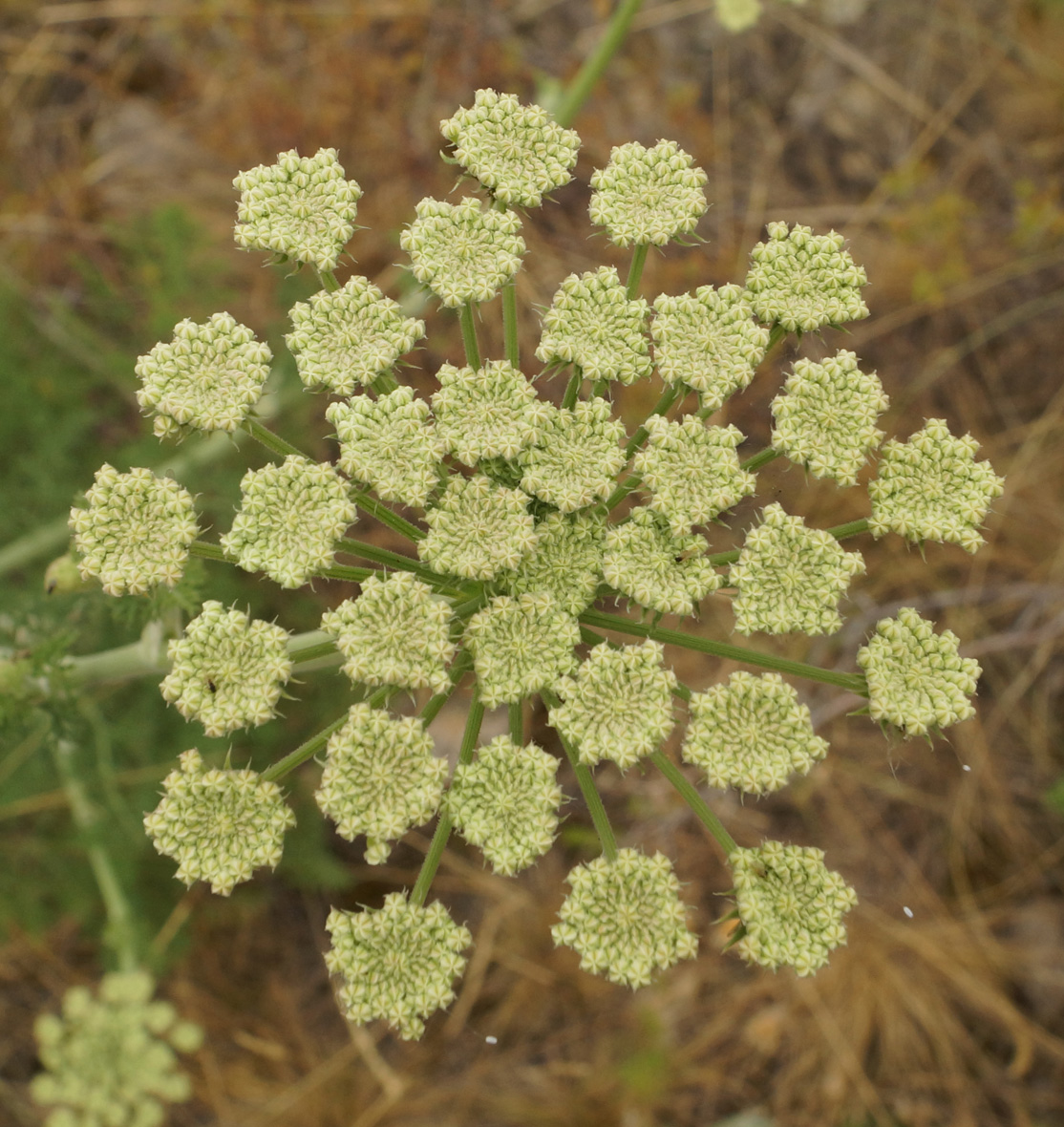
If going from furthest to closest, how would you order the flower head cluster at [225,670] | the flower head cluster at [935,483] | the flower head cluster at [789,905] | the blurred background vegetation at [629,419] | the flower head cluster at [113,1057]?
the blurred background vegetation at [629,419], the flower head cluster at [113,1057], the flower head cluster at [935,483], the flower head cluster at [789,905], the flower head cluster at [225,670]

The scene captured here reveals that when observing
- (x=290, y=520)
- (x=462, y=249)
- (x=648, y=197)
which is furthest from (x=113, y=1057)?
(x=648, y=197)

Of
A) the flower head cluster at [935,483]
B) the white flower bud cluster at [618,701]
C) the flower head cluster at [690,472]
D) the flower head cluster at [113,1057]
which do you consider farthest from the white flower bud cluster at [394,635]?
the flower head cluster at [113,1057]

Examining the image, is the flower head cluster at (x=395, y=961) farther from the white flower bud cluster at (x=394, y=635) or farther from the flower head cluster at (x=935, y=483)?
the flower head cluster at (x=935, y=483)

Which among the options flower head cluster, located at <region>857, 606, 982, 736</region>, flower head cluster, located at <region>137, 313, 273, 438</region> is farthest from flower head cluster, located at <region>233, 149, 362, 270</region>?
flower head cluster, located at <region>857, 606, 982, 736</region>

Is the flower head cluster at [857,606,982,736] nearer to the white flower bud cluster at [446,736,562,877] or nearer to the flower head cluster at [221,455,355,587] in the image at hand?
the white flower bud cluster at [446,736,562,877]

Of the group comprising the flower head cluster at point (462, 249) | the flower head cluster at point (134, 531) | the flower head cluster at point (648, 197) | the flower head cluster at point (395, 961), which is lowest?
the flower head cluster at point (395, 961)

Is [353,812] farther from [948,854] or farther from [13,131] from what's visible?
[13,131]

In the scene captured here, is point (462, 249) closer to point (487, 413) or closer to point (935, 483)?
point (487, 413)
